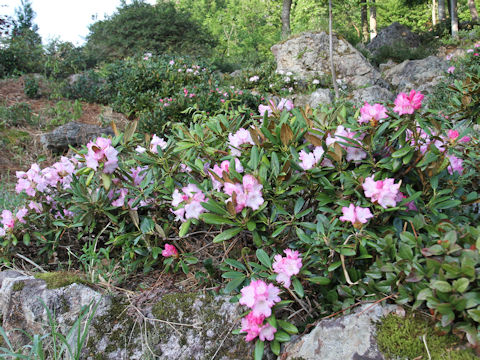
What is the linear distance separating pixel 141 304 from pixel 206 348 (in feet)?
1.28

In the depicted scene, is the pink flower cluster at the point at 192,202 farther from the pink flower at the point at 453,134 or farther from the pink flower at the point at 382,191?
the pink flower at the point at 453,134

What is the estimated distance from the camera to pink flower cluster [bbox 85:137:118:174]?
1653 millimetres

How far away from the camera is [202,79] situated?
22.6 ft

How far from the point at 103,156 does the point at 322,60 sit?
783cm

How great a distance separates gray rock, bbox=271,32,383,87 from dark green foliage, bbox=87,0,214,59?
480 centimetres

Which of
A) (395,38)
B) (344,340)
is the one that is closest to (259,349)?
(344,340)

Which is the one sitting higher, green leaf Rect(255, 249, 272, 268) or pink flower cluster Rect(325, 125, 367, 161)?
pink flower cluster Rect(325, 125, 367, 161)

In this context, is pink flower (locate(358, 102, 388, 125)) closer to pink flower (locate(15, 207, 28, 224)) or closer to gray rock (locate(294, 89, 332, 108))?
pink flower (locate(15, 207, 28, 224))

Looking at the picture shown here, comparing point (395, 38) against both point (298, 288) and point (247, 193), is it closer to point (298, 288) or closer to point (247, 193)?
point (247, 193)

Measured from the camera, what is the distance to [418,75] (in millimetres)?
7977

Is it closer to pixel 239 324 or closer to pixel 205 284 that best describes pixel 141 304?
pixel 205 284

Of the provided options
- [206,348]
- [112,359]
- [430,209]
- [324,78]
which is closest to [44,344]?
[112,359]

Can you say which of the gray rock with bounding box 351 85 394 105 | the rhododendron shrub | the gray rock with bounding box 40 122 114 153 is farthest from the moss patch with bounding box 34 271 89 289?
the gray rock with bounding box 351 85 394 105

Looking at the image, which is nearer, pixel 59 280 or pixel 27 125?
pixel 59 280
